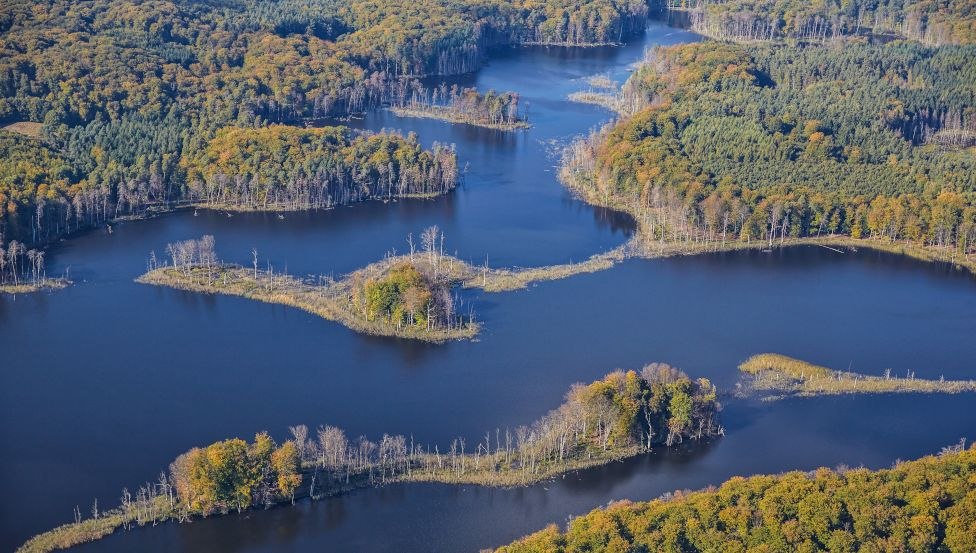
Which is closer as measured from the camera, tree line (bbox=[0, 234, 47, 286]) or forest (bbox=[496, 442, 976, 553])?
forest (bbox=[496, 442, 976, 553])

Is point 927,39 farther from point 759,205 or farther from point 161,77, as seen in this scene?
point 161,77

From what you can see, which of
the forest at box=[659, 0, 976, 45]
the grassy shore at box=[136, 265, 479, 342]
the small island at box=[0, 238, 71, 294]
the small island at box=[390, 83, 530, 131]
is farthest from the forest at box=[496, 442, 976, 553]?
the forest at box=[659, 0, 976, 45]

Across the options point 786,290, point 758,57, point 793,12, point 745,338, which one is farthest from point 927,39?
point 745,338

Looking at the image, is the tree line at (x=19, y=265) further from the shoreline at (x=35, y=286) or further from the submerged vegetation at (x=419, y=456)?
the submerged vegetation at (x=419, y=456)

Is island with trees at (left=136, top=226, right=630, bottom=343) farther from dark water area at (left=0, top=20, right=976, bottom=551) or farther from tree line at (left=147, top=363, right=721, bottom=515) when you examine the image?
tree line at (left=147, top=363, right=721, bottom=515)

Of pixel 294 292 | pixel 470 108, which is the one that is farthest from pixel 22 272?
pixel 470 108

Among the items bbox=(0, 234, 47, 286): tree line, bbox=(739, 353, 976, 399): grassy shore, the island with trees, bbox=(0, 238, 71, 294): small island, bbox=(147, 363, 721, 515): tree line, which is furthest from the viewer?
bbox=(0, 234, 47, 286): tree line

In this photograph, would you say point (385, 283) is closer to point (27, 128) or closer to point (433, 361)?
point (433, 361)
